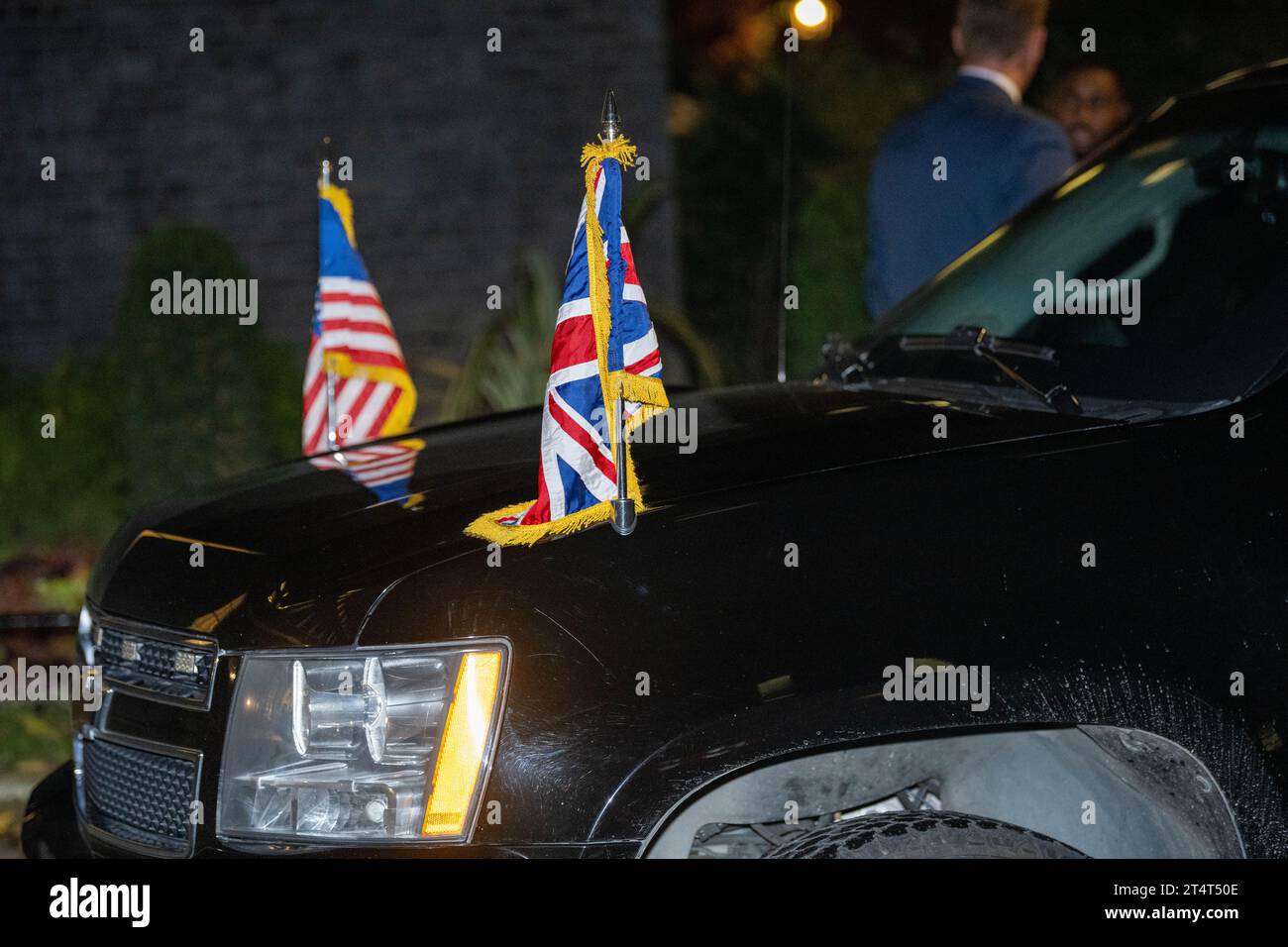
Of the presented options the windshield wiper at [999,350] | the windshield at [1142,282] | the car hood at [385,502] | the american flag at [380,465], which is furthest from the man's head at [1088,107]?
the american flag at [380,465]

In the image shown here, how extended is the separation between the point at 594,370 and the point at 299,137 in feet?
20.4

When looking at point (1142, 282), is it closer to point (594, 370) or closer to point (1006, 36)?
point (594, 370)

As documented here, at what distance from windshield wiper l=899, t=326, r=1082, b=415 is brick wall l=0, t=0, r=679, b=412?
509 centimetres

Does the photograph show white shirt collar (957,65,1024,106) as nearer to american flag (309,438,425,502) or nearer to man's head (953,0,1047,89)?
man's head (953,0,1047,89)

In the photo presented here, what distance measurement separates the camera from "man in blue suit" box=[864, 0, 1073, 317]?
15.7ft

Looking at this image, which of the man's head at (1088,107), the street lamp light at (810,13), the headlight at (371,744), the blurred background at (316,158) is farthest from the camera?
the blurred background at (316,158)

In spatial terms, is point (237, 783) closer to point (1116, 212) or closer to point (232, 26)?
point (1116, 212)

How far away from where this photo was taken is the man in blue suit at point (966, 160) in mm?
4785

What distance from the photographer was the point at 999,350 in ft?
10.6

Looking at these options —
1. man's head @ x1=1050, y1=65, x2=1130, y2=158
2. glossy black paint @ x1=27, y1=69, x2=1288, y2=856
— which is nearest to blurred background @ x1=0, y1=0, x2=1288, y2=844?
man's head @ x1=1050, y1=65, x2=1130, y2=158

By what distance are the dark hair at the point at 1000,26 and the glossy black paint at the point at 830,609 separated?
2714mm

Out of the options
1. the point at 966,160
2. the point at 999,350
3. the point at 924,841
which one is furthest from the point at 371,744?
the point at 966,160

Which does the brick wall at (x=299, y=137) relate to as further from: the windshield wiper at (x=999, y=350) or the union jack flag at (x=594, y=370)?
the union jack flag at (x=594, y=370)

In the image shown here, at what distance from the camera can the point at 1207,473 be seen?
8.33 feet
